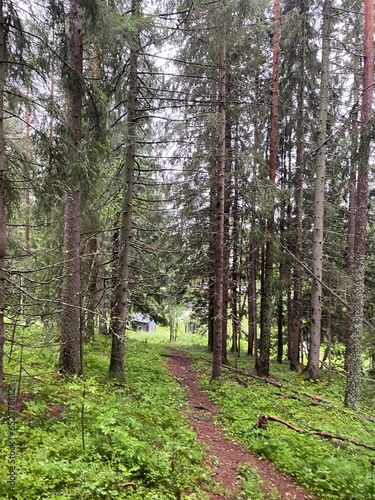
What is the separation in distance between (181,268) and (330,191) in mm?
8405

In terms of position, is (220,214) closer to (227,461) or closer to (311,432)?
(311,432)

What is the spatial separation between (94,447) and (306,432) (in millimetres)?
4490

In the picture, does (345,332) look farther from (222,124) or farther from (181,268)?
(222,124)

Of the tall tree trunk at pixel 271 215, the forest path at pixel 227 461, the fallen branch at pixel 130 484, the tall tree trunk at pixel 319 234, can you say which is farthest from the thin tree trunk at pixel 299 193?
the fallen branch at pixel 130 484

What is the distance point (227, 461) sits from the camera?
222 inches

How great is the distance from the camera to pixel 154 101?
10.2 metres

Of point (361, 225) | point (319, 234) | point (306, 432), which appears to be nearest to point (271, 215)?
point (319, 234)

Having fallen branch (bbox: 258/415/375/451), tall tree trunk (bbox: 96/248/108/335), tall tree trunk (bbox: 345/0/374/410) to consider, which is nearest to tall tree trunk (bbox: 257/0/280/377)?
tall tree trunk (bbox: 345/0/374/410)

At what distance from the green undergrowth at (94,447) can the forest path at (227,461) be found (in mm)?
294

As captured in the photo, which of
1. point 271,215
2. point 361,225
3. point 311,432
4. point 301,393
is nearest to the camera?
point 311,432

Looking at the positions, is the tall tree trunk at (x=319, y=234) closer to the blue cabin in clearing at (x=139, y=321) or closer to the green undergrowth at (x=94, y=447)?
the green undergrowth at (x=94, y=447)

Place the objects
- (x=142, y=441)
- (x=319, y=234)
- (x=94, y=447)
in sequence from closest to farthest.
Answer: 1. (x=94, y=447)
2. (x=142, y=441)
3. (x=319, y=234)

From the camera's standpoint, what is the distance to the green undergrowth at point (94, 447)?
3.53 metres

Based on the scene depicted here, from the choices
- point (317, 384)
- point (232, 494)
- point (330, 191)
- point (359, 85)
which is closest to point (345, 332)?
point (317, 384)
